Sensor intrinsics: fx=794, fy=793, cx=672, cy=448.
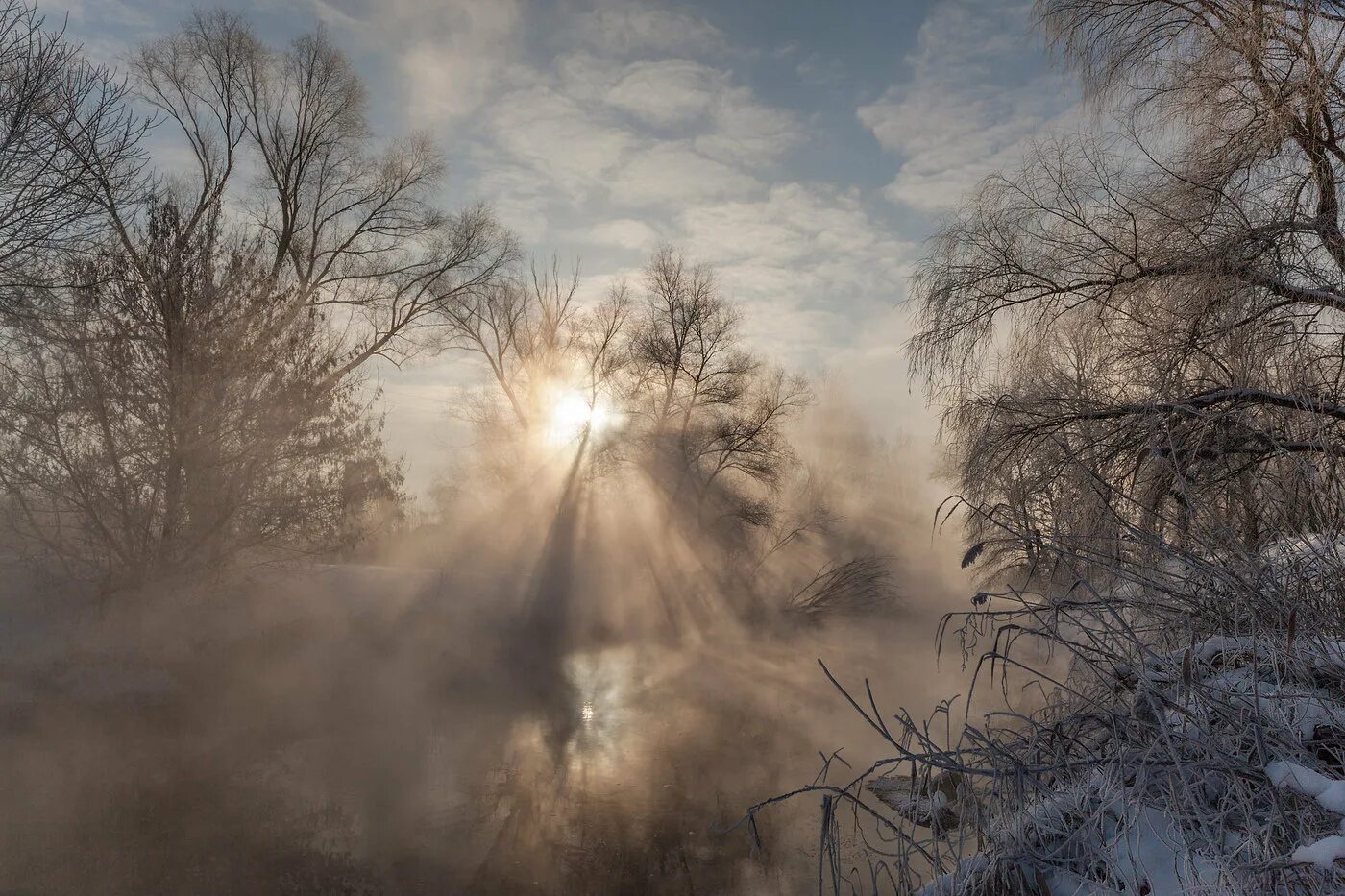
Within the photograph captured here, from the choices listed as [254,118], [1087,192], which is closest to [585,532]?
[254,118]

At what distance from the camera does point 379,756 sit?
9836mm

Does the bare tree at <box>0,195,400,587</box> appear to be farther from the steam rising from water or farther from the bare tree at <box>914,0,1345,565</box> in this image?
the bare tree at <box>914,0,1345,565</box>

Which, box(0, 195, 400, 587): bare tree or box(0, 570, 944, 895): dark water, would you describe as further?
box(0, 195, 400, 587): bare tree

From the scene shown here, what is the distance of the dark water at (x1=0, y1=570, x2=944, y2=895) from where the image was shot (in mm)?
7031

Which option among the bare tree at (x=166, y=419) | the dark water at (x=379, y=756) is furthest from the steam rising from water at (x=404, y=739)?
the bare tree at (x=166, y=419)

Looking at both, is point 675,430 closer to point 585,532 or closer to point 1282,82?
point 585,532

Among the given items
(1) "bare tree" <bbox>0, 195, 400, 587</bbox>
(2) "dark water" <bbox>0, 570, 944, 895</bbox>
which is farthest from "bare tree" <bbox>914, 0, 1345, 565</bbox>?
(1) "bare tree" <bbox>0, 195, 400, 587</bbox>

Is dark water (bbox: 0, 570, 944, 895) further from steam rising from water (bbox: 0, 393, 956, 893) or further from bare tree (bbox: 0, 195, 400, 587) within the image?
bare tree (bbox: 0, 195, 400, 587)

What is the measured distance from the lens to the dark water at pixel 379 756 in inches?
277

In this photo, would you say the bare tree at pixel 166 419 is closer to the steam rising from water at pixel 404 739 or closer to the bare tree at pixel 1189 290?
the steam rising from water at pixel 404 739

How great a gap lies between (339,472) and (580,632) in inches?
316

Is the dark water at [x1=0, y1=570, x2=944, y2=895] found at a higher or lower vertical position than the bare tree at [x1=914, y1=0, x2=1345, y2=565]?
lower

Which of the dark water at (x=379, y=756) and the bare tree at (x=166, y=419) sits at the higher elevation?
the bare tree at (x=166, y=419)

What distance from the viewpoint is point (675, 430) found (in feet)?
77.7
